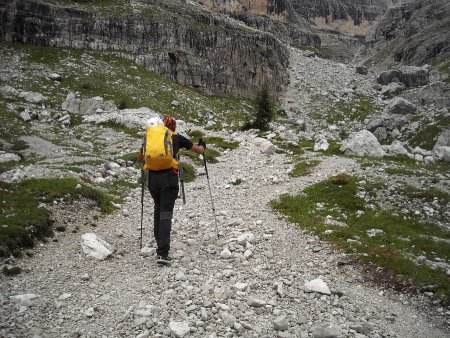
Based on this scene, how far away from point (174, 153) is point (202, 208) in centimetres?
697

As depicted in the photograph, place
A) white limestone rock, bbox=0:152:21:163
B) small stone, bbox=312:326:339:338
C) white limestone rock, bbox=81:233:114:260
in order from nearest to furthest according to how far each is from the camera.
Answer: small stone, bbox=312:326:339:338 < white limestone rock, bbox=81:233:114:260 < white limestone rock, bbox=0:152:21:163

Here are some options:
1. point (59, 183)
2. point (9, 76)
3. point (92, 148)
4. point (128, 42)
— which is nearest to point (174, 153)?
point (59, 183)

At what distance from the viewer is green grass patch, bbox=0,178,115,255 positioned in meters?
10.8

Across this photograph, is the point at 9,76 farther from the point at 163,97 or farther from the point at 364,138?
the point at 364,138

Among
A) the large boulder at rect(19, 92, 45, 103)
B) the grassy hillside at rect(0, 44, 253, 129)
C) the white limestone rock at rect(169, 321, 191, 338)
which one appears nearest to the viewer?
the white limestone rock at rect(169, 321, 191, 338)

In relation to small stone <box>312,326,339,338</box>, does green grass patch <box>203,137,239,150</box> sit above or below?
below

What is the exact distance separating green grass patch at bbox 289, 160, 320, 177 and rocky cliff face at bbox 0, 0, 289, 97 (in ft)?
211

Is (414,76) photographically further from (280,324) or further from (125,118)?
(280,324)

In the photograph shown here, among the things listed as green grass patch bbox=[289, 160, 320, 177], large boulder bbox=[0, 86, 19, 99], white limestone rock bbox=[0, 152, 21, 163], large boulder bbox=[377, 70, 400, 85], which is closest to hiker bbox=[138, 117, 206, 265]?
green grass patch bbox=[289, 160, 320, 177]

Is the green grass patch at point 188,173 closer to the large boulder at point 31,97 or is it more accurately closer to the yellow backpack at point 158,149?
the yellow backpack at point 158,149

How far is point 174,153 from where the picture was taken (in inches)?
427

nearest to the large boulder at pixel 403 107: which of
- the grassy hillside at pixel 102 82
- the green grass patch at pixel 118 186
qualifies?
the grassy hillside at pixel 102 82

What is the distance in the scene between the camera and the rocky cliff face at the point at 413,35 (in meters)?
119

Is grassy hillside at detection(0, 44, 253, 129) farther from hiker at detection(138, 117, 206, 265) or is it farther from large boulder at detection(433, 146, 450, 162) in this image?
hiker at detection(138, 117, 206, 265)
